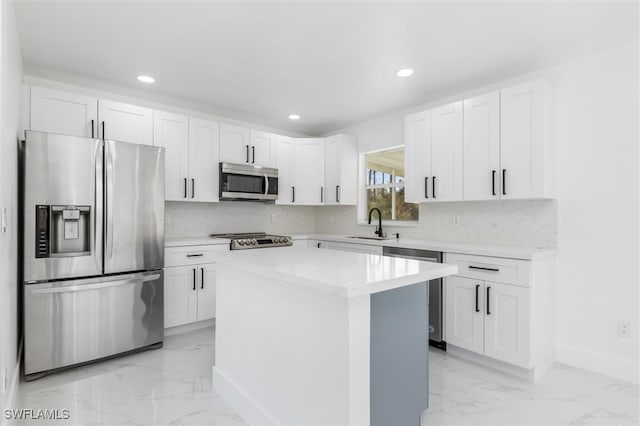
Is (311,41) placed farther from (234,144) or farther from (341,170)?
(341,170)

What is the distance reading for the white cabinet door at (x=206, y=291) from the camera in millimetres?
3506

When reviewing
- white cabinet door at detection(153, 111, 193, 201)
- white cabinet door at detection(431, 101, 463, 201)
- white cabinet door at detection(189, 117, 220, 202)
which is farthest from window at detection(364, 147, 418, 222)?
white cabinet door at detection(153, 111, 193, 201)

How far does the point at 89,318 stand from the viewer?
8.75ft

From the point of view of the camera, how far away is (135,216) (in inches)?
114

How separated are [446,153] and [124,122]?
10.3 feet

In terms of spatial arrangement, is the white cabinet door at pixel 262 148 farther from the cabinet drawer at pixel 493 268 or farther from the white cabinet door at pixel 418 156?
the cabinet drawer at pixel 493 268

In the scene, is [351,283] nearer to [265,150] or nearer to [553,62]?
[553,62]

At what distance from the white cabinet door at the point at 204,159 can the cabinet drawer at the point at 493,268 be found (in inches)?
104

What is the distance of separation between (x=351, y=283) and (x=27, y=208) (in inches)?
97.9

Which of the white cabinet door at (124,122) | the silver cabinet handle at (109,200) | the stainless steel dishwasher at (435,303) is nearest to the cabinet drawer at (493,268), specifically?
the stainless steel dishwasher at (435,303)

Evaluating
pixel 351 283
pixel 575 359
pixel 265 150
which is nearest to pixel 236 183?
pixel 265 150

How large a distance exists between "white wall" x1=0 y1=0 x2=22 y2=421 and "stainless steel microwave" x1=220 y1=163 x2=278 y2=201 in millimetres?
1883

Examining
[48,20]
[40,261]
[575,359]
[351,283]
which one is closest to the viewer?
[351,283]

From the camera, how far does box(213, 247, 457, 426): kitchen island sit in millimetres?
1429
